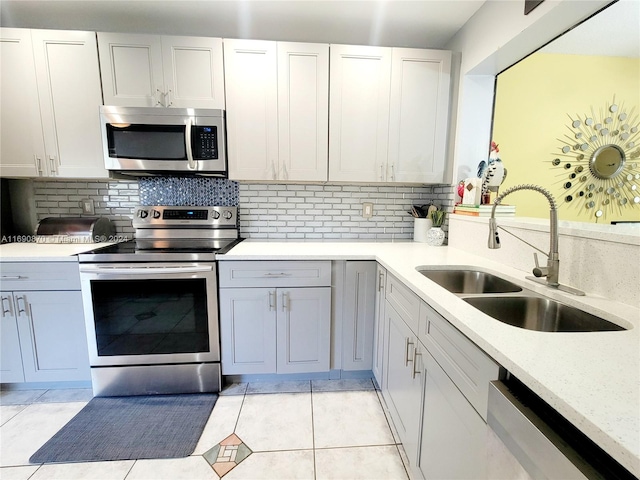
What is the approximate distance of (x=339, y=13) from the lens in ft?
6.20

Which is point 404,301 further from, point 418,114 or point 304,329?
point 418,114

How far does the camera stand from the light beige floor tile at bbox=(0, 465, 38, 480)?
1321 millimetres

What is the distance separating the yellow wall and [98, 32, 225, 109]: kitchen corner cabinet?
6.90 ft

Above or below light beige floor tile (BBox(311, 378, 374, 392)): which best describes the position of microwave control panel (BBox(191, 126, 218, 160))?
above

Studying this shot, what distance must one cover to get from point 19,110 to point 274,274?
2.02 meters

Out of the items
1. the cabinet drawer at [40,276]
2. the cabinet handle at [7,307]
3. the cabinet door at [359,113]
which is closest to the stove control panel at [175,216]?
the cabinet drawer at [40,276]

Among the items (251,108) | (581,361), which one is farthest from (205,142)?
(581,361)

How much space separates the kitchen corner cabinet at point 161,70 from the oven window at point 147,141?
172 mm

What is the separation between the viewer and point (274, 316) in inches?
74.3

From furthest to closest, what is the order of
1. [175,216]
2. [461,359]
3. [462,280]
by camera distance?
[175,216]
[462,280]
[461,359]

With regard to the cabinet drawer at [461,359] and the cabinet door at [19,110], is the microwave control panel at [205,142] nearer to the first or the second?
the cabinet door at [19,110]

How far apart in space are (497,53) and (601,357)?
175 centimetres

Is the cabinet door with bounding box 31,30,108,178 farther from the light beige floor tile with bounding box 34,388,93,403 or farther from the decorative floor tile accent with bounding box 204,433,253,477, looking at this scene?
the decorative floor tile accent with bounding box 204,433,253,477

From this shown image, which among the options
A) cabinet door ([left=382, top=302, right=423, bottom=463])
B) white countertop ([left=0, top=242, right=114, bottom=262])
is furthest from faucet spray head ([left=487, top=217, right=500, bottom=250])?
white countertop ([left=0, top=242, right=114, bottom=262])
